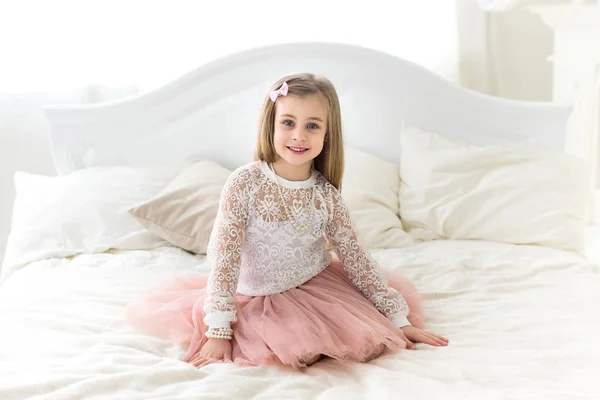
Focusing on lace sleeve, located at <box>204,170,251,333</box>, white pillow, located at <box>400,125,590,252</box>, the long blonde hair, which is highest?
the long blonde hair

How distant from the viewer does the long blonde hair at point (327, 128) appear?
166cm

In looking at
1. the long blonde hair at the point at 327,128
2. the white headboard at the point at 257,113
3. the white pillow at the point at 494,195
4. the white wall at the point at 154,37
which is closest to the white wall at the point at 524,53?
the white wall at the point at 154,37

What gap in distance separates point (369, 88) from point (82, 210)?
1031 millimetres

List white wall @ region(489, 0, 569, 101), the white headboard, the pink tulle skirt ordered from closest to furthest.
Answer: the pink tulle skirt, the white headboard, white wall @ region(489, 0, 569, 101)

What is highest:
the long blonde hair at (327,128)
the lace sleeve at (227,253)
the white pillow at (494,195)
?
the long blonde hair at (327,128)

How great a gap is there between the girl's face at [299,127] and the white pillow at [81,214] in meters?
0.88

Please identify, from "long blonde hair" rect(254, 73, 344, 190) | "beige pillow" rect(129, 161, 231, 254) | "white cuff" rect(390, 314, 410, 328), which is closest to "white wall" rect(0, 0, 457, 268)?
"beige pillow" rect(129, 161, 231, 254)

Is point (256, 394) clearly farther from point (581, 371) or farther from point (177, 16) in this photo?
point (177, 16)

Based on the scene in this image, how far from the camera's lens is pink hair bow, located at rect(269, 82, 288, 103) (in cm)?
165

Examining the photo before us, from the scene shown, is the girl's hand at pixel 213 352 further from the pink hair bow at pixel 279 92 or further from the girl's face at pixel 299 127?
the pink hair bow at pixel 279 92

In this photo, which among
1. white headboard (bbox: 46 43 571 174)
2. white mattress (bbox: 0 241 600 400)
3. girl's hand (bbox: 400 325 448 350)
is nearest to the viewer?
white mattress (bbox: 0 241 600 400)

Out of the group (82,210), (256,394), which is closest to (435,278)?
(256,394)

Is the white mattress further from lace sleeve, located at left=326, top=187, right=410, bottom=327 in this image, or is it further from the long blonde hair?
the long blonde hair

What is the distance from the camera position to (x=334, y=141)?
68.6 inches
